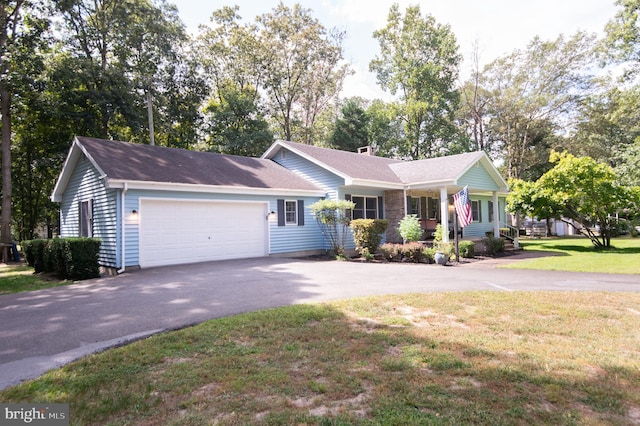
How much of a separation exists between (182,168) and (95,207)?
10.6 ft

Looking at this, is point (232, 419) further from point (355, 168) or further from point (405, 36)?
point (405, 36)

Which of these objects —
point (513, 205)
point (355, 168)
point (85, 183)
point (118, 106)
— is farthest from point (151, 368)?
point (118, 106)

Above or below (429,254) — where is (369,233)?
above

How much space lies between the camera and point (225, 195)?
44.6 ft

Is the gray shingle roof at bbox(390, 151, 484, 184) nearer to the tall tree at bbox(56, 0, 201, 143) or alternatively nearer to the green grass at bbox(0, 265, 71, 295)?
the green grass at bbox(0, 265, 71, 295)

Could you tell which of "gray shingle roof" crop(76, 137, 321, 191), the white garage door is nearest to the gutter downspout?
"gray shingle roof" crop(76, 137, 321, 191)

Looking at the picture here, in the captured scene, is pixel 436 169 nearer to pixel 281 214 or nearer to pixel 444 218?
pixel 444 218

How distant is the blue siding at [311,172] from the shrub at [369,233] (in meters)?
2.53

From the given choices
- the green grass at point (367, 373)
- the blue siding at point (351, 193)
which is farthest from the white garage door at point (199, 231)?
the green grass at point (367, 373)

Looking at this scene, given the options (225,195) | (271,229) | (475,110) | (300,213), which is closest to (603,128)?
(475,110)

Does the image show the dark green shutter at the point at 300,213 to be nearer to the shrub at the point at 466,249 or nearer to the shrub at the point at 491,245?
the shrub at the point at 466,249

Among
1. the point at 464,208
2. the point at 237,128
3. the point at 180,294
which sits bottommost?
the point at 180,294

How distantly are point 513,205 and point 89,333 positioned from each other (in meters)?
18.5

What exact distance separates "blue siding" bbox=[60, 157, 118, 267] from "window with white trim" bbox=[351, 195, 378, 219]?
31.0 ft
